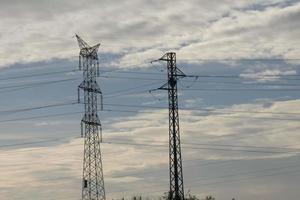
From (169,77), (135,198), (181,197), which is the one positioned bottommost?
(135,198)

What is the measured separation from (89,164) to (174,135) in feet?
54.6

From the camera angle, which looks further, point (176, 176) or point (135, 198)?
point (135, 198)

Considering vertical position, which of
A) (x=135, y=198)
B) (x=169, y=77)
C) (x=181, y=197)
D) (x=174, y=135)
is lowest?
(x=135, y=198)

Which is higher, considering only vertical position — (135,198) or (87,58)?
(87,58)

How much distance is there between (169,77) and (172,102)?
3898mm

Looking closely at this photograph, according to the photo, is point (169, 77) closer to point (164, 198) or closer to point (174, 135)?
point (174, 135)

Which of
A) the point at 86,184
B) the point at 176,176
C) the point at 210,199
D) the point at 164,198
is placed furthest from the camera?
the point at 210,199

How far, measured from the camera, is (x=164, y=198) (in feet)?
402

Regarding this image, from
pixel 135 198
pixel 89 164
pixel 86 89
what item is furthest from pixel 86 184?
pixel 135 198

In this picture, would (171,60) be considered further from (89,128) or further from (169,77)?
(89,128)

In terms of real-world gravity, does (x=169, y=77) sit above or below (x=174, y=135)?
above

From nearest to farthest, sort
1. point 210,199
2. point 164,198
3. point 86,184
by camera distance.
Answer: point 86,184
point 164,198
point 210,199

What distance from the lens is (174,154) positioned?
103000 mm

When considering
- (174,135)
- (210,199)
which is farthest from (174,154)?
(210,199)
